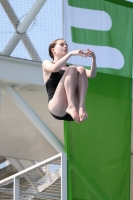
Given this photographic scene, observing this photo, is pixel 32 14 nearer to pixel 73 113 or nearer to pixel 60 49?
pixel 60 49

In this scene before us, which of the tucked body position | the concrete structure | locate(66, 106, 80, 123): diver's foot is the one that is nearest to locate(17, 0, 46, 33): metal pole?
the concrete structure

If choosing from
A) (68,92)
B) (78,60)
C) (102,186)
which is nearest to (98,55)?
(78,60)

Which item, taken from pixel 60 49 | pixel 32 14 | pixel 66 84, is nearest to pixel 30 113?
pixel 32 14

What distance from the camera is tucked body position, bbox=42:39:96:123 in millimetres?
4691

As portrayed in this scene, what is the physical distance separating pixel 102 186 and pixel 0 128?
3.71m

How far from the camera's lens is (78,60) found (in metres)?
8.03

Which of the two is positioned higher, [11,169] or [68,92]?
[11,169]

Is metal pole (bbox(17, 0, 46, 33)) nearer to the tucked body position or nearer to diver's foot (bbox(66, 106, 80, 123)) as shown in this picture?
the tucked body position

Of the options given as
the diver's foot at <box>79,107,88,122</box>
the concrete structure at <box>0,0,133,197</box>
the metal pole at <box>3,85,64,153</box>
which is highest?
the concrete structure at <box>0,0,133,197</box>

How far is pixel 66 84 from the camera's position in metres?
4.73

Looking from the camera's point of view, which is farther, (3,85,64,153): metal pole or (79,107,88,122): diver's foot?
(3,85,64,153): metal pole

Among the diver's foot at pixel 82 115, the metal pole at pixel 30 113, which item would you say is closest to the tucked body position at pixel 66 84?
the diver's foot at pixel 82 115

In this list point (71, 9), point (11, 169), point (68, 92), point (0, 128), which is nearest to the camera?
point (68, 92)

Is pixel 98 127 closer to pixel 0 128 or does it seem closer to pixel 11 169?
pixel 0 128
